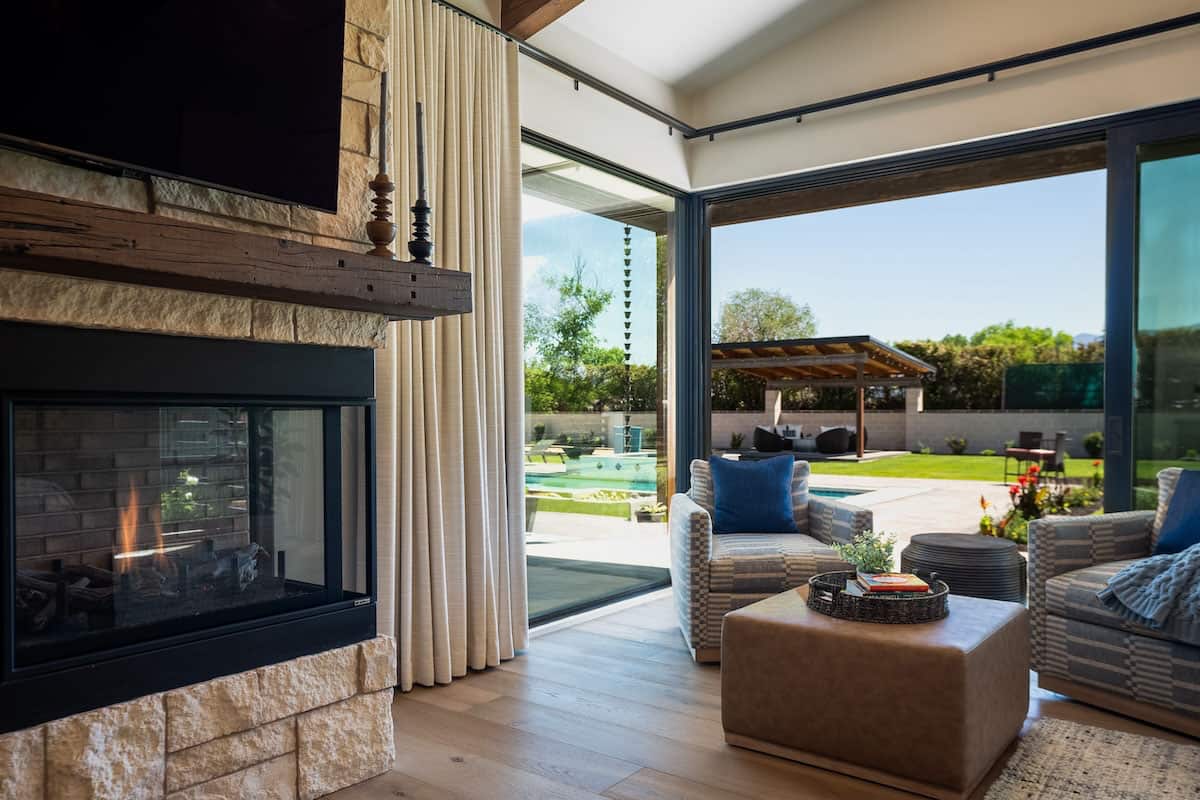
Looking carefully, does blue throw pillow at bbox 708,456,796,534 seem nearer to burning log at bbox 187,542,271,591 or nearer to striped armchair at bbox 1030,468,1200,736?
striped armchair at bbox 1030,468,1200,736

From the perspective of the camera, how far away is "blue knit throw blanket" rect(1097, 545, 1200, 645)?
2713 mm

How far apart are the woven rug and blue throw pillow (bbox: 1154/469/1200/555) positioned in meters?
0.78

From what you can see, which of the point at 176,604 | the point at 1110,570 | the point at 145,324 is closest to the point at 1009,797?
the point at 1110,570

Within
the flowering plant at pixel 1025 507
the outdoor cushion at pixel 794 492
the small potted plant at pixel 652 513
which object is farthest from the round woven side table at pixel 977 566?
the small potted plant at pixel 652 513

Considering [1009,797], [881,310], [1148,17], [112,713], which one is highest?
[1148,17]

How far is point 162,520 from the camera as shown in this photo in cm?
223

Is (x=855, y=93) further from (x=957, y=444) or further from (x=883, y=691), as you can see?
(x=957, y=444)

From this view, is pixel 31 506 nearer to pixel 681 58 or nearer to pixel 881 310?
pixel 681 58

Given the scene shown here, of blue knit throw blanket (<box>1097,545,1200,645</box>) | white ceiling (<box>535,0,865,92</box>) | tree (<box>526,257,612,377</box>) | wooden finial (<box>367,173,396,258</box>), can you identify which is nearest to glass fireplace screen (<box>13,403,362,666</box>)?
wooden finial (<box>367,173,396,258</box>)

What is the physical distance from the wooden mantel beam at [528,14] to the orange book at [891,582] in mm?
2602

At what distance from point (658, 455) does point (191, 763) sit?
3426mm

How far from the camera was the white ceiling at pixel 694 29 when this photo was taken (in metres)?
4.28

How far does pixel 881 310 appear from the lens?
274 inches

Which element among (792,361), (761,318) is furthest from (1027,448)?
(761,318)
